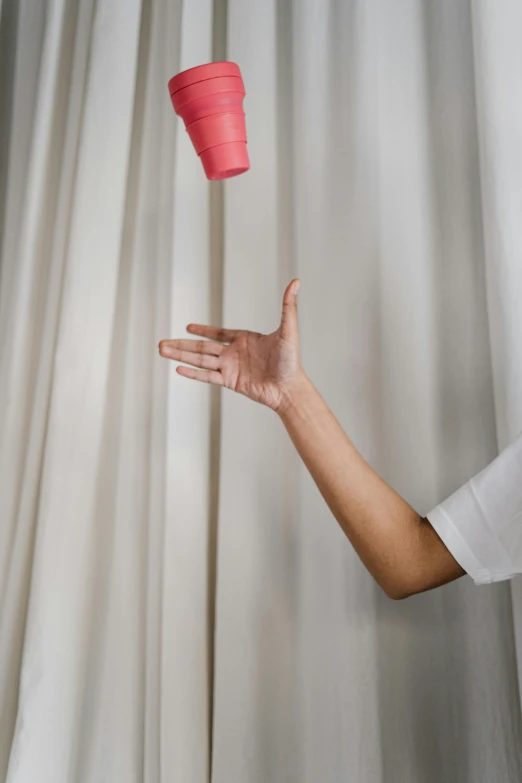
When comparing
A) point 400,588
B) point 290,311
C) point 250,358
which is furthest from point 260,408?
point 400,588

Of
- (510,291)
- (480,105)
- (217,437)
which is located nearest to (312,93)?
(480,105)

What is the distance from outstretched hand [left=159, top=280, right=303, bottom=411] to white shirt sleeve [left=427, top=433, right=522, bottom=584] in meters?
0.25

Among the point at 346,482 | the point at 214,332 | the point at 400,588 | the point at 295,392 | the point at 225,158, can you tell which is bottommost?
the point at 400,588

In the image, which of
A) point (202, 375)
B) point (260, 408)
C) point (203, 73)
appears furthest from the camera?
point (260, 408)

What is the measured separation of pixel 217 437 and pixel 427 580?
42cm

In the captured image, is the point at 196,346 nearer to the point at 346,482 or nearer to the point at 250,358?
the point at 250,358

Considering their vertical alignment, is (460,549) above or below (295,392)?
below

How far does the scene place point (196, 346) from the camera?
2.91 ft

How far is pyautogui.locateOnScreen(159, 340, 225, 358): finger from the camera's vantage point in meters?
0.88

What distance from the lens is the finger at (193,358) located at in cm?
87

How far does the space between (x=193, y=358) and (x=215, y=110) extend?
1.03ft

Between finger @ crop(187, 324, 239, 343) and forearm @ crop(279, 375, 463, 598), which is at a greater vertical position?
finger @ crop(187, 324, 239, 343)

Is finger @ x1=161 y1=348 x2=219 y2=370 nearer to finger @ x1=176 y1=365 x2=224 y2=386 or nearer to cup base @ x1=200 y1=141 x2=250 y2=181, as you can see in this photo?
finger @ x1=176 y1=365 x2=224 y2=386

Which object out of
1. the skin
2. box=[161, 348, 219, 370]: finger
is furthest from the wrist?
box=[161, 348, 219, 370]: finger
